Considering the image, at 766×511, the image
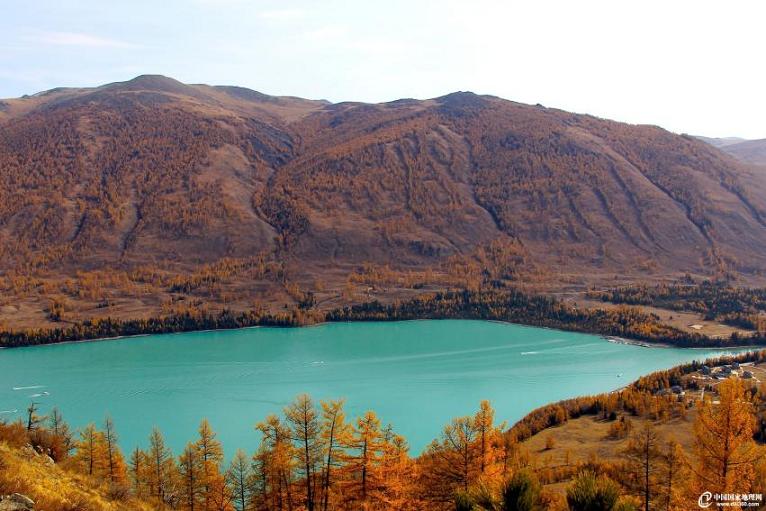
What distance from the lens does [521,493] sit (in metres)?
11.6

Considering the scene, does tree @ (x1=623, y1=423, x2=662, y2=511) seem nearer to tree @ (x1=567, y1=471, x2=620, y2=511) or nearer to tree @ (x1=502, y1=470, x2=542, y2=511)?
tree @ (x1=567, y1=471, x2=620, y2=511)

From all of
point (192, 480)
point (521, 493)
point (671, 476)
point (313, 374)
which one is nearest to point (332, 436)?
point (192, 480)

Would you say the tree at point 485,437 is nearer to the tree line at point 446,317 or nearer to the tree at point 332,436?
the tree at point 332,436

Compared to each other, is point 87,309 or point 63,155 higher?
point 63,155

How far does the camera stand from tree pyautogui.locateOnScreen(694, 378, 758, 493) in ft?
69.9

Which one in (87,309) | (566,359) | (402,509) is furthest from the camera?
(87,309)

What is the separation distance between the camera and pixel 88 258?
445 feet

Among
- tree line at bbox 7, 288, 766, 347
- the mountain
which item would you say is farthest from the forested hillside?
the mountain

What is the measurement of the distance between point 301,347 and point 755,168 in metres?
151

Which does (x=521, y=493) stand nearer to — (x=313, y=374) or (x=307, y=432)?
(x=307, y=432)

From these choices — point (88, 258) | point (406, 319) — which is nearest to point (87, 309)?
point (88, 258)

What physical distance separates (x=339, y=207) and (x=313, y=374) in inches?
3338

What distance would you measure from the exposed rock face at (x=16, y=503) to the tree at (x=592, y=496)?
1021cm

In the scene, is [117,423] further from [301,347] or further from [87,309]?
[87,309]
